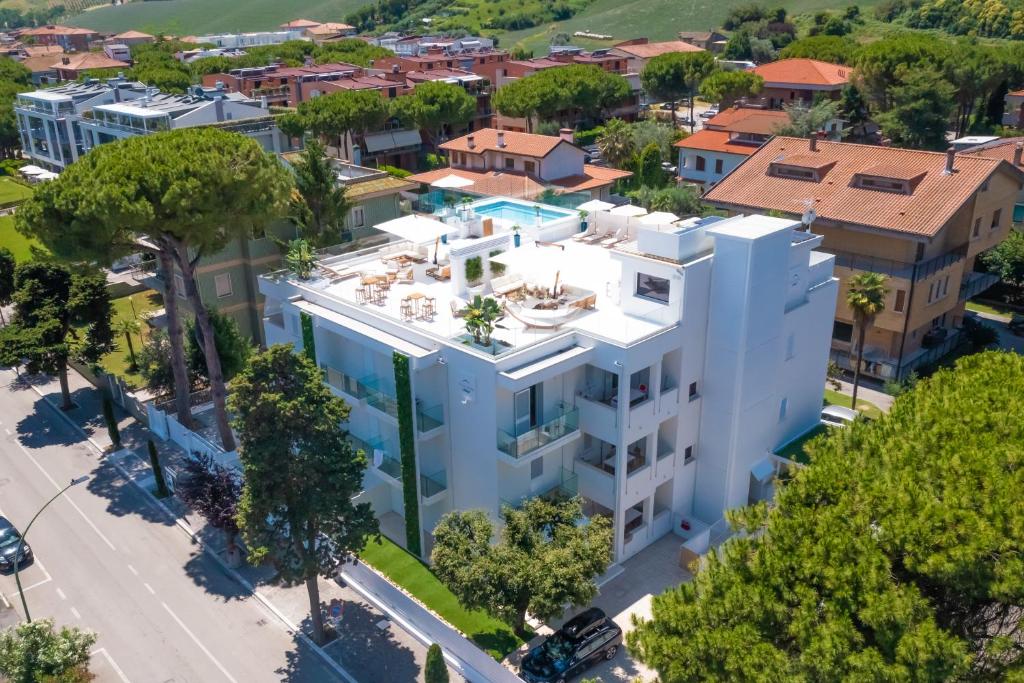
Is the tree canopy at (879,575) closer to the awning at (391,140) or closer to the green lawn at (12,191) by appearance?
the awning at (391,140)

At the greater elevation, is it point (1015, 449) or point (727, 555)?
point (1015, 449)

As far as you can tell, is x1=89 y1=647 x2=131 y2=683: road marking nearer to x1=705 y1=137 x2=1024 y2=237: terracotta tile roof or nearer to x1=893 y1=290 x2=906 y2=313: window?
x1=705 y1=137 x2=1024 y2=237: terracotta tile roof

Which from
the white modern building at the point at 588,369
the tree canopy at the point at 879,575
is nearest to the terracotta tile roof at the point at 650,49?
the white modern building at the point at 588,369

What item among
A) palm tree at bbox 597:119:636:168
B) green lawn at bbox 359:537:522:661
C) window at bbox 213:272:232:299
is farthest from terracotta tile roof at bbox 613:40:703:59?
green lawn at bbox 359:537:522:661

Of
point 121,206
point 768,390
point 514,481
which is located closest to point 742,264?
point 768,390

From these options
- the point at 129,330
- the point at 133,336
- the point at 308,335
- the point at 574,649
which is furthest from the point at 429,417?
the point at 133,336

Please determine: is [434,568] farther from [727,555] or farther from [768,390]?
[768,390]
